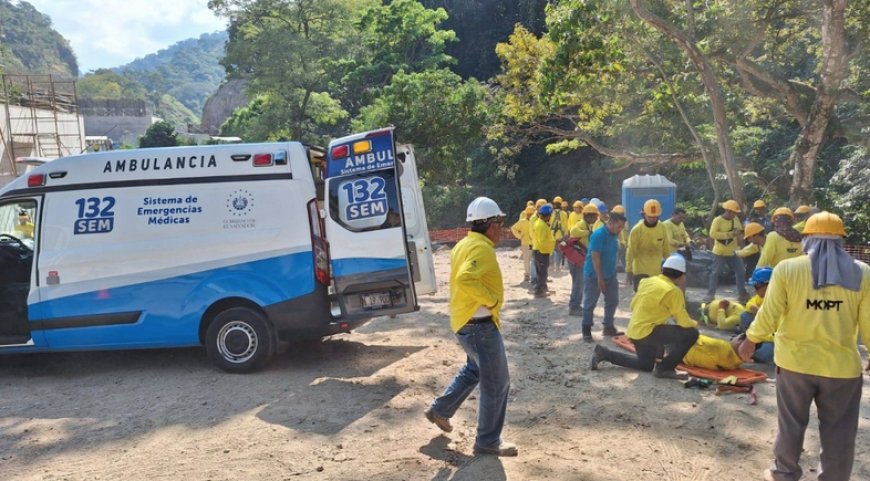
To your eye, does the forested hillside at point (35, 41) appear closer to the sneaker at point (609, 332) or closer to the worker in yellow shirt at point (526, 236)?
the worker in yellow shirt at point (526, 236)

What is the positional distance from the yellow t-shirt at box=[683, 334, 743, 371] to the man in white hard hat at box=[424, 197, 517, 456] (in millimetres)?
2932

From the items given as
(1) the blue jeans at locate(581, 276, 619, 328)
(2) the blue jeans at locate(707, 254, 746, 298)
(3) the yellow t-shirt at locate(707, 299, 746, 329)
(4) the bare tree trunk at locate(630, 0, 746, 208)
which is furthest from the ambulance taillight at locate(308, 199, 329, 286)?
(4) the bare tree trunk at locate(630, 0, 746, 208)

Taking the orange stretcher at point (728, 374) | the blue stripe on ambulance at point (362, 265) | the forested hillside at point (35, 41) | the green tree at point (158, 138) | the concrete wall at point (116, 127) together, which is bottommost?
the orange stretcher at point (728, 374)

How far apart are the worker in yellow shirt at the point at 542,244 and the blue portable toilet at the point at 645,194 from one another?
549 centimetres

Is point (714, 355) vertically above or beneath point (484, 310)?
beneath

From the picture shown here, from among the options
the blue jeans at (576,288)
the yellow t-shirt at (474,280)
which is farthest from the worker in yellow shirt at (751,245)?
the yellow t-shirt at (474,280)

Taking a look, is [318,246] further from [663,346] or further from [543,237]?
[543,237]

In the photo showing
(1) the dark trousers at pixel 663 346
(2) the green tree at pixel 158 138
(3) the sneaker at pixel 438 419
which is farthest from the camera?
(2) the green tree at pixel 158 138

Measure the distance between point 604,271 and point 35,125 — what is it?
2308cm

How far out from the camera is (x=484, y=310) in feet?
15.3

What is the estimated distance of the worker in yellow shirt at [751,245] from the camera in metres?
9.57

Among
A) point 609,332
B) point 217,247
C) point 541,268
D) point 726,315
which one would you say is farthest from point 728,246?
point 217,247

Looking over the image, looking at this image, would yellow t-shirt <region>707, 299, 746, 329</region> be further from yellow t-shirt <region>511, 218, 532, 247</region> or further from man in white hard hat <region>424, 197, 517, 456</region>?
man in white hard hat <region>424, 197, 517, 456</region>

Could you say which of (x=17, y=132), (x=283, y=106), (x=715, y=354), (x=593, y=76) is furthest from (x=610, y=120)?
(x=17, y=132)
